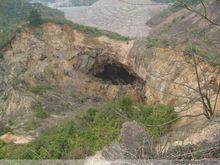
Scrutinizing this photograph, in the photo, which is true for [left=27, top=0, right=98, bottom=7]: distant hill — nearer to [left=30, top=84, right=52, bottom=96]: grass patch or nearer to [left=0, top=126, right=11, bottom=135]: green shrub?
[left=30, top=84, right=52, bottom=96]: grass patch

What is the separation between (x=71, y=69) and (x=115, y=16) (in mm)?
48292

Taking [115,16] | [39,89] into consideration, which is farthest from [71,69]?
[115,16]

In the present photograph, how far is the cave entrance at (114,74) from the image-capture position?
2267 centimetres

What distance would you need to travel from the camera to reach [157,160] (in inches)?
247

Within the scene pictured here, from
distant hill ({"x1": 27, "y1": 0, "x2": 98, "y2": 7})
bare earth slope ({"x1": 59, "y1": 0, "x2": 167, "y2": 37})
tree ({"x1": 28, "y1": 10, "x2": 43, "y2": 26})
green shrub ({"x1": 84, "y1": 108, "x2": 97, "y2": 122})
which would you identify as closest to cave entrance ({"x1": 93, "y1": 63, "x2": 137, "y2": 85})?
tree ({"x1": 28, "y1": 10, "x2": 43, "y2": 26})

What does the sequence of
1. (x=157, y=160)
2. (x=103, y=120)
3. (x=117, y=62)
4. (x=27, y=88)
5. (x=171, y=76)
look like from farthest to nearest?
(x=117, y=62) < (x=27, y=88) < (x=171, y=76) < (x=103, y=120) < (x=157, y=160)

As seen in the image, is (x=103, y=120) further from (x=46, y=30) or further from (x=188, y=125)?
(x=46, y=30)

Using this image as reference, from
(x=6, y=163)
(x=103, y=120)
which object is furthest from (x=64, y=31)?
(x=6, y=163)

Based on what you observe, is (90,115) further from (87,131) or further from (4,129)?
(4,129)

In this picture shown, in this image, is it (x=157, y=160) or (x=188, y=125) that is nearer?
(x=157, y=160)

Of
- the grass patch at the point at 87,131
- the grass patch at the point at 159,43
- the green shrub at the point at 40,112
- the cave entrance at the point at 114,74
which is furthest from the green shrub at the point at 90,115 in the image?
the cave entrance at the point at 114,74

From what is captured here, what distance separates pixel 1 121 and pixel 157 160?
13482 mm

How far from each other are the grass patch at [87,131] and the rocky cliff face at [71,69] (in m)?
3.29

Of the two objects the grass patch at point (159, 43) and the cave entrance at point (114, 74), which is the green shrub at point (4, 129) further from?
the grass patch at point (159, 43)
